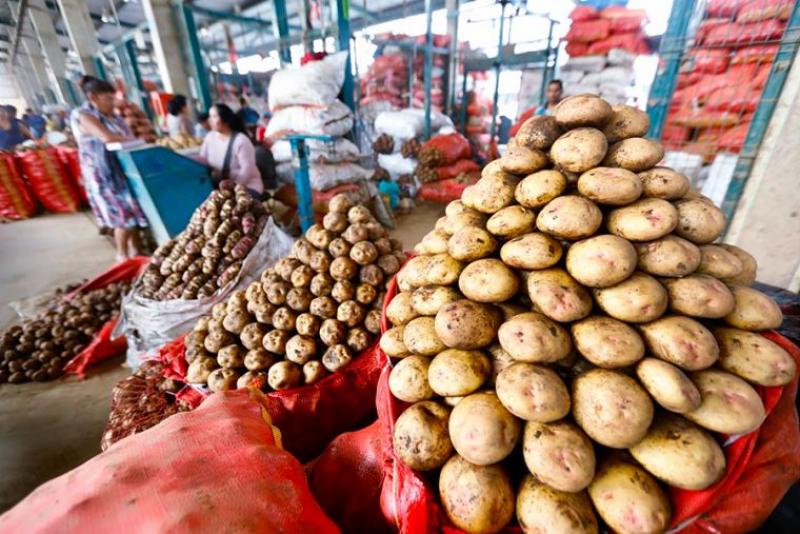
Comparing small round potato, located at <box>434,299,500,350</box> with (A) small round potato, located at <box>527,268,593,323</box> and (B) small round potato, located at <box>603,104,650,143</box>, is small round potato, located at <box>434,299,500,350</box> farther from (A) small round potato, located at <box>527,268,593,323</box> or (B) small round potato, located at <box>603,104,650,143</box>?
(B) small round potato, located at <box>603,104,650,143</box>

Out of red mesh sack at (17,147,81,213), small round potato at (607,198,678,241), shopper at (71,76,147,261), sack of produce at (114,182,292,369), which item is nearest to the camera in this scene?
small round potato at (607,198,678,241)

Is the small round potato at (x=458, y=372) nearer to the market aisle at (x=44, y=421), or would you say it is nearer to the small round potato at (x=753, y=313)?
the small round potato at (x=753, y=313)

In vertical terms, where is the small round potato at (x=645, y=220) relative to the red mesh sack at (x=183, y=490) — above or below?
above

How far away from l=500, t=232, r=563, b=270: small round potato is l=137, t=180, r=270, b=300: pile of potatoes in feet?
7.12

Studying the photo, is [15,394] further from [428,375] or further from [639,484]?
[639,484]

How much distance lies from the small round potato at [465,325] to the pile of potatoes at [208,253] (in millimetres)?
2035

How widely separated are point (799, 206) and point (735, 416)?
2.92 metres

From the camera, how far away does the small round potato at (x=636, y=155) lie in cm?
117

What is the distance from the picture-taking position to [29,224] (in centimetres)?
696

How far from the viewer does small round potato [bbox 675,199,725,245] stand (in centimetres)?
113

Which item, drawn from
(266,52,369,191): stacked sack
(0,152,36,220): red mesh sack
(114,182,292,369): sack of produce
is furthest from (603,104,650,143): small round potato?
(0,152,36,220): red mesh sack

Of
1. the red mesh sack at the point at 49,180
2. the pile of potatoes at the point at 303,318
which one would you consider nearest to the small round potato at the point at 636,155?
the pile of potatoes at the point at 303,318

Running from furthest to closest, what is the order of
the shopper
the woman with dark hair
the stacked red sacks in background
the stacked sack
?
1. the woman with dark hair
2. the stacked sack
3. the shopper
4. the stacked red sacks in background

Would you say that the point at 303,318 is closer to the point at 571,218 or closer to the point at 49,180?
the point at 571,218
